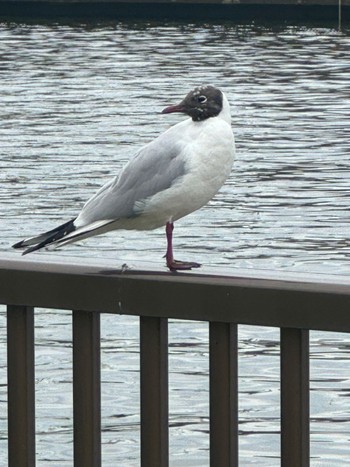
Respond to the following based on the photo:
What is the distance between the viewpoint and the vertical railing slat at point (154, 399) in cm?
254

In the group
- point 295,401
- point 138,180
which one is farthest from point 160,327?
point 138,180

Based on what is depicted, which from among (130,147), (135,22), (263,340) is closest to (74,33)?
(135,22)

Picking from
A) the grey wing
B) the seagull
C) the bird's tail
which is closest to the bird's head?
the seagull

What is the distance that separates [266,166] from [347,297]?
14.8 metres

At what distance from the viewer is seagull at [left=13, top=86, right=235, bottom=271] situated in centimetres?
338

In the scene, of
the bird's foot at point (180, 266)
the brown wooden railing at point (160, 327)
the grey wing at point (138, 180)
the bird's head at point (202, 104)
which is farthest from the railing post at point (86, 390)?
the bird's head at point (202, 104)

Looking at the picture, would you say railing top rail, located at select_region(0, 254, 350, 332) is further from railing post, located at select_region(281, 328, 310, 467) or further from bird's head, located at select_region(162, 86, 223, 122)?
bird's head, located at select_region(162, 86, 223, 122)

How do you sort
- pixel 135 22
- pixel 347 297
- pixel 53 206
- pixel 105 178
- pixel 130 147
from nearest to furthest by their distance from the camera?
1. pixel 347 297
2. pixel 53 206
3. pixel 105 178
4. pixel 130 147
5. pixel 135 22

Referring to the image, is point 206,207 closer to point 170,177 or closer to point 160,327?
point 170,177

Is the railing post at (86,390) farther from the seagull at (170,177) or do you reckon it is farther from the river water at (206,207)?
the seagull at (170,177)

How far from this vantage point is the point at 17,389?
2.64m

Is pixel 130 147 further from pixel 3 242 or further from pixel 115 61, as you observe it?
pixel 115 61

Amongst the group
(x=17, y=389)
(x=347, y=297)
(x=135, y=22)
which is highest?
(x=347, y=297)

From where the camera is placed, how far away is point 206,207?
14.5m
